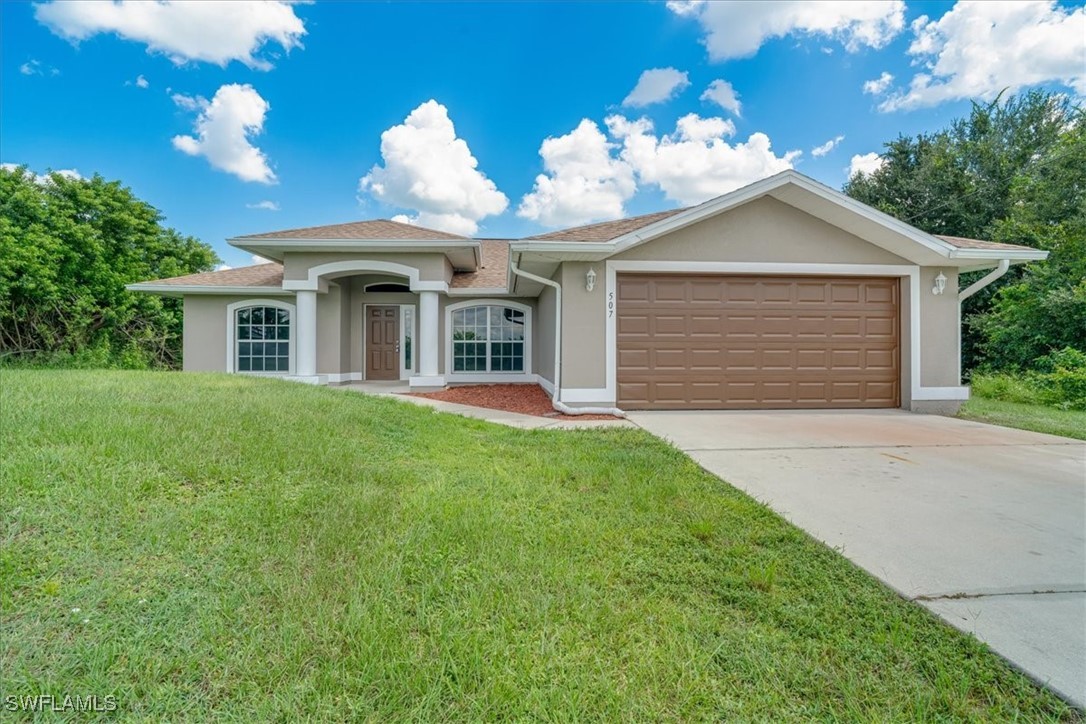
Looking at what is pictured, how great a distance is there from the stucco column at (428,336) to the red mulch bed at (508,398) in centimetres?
69

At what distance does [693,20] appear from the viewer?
37.8 ft

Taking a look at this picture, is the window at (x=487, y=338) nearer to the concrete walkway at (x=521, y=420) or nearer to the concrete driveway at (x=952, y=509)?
the concrete walkway at (x=521, y=420)

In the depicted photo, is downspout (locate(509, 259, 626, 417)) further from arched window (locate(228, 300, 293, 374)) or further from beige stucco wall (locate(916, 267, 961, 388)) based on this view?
arched window (locate(228, 300, 293, 374))

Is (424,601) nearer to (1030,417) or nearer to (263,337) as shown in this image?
(1030,417)

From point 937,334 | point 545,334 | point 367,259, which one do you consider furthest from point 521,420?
point 937,334

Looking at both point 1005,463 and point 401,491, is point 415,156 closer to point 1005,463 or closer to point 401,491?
point 401,491

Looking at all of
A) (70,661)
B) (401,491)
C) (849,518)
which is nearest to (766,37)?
(849,518)

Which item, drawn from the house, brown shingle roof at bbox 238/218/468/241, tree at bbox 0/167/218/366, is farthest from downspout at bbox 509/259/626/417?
tree at bbox 0/167/218/366

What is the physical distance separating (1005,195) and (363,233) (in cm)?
2456

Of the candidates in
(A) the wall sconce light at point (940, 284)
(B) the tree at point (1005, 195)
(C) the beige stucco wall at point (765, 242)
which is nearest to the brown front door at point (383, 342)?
(C) the beige stucco wall at point (765, 242)

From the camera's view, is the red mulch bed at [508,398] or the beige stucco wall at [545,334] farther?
the beige stucco wall at [545,334]

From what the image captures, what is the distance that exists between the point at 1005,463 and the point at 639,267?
518cm

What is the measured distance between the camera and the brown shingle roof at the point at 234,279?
11.9 metres

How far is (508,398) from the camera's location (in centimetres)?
1002
